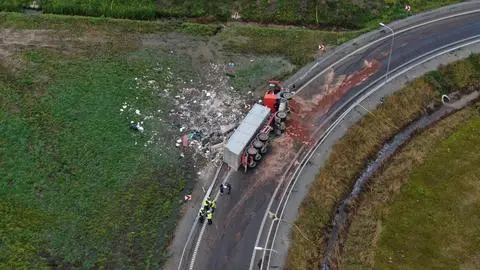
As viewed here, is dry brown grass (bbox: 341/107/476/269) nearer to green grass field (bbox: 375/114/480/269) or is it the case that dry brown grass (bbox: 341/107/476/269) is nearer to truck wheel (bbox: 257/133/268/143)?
green grass field (bbox: 375/114/480/269)

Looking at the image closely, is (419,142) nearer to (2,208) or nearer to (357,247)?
(357,247)

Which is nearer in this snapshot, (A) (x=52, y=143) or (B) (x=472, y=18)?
(A) (x=52, y=143)

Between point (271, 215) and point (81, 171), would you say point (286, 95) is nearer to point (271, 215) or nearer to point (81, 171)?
point (271, 215)

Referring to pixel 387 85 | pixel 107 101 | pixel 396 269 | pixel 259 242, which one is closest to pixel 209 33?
pixel 107 101

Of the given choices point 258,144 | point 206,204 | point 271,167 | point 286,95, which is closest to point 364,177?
point 271,167

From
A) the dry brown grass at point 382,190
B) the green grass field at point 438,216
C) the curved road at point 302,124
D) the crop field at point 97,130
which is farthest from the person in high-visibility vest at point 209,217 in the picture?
the green grass field at point 438,216

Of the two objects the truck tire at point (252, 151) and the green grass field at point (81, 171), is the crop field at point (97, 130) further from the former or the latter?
the truck tire at point (252, 151)

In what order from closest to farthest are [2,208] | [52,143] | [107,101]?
[2,208] → [52,143] → [107,101]
